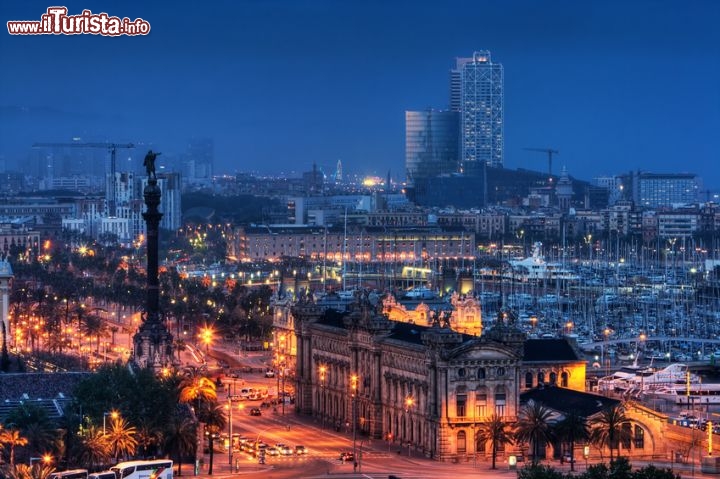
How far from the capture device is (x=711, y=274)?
17812cm

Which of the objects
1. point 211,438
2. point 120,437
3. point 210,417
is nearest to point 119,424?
point 120,437

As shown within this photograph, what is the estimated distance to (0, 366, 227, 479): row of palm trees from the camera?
221ft

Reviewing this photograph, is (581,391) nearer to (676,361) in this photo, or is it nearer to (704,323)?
(676,361)

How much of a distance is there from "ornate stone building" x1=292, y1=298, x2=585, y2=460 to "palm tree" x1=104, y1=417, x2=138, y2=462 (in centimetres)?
1135

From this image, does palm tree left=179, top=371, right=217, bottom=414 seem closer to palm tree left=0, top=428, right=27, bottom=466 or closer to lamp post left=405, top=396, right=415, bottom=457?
lamp post left=405, top=396, right=415, bottom=457

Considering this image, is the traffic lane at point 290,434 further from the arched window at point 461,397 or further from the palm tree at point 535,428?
the palm tree at point 535,428

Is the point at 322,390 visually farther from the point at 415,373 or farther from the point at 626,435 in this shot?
the point at 626,435

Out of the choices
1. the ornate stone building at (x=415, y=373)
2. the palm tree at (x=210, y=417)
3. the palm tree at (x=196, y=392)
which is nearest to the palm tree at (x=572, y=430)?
the ornate stone building at (x=415, y=373)

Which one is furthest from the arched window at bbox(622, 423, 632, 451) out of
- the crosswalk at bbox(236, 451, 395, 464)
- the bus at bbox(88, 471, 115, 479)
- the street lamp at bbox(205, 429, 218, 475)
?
the bus at bbox(88, 471, 115, 479)

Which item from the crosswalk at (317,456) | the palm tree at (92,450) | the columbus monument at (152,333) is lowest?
the crosswalk at (317,456)

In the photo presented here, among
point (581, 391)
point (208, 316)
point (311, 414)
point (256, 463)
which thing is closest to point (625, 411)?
point (581, 391)

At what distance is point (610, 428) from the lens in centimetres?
7162

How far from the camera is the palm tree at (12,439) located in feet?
216

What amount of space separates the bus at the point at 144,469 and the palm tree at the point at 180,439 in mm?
4085
